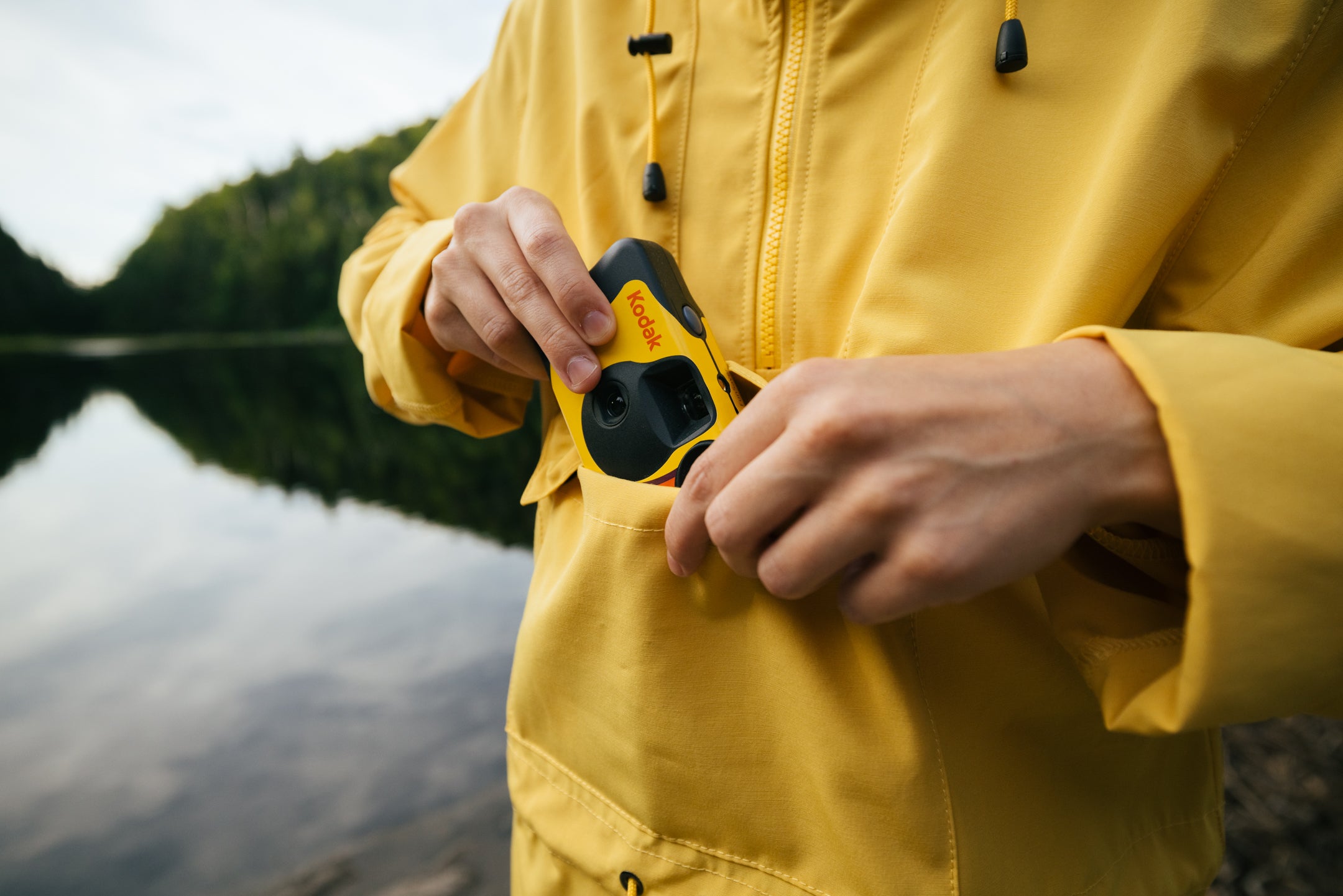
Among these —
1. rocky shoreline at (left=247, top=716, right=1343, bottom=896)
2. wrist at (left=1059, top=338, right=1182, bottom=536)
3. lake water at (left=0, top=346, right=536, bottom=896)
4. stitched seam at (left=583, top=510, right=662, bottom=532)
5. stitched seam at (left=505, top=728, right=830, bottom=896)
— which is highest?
wrist at (left=1059, top=338, right=1182, bottom=536)

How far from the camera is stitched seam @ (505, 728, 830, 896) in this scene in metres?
0.76

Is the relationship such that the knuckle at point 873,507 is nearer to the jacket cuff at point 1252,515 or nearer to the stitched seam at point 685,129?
the jacket cuff at point 1252,515

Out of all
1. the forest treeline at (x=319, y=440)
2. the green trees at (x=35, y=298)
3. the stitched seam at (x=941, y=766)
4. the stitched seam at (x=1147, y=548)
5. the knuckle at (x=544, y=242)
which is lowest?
the green trees at (x=35, y=298)

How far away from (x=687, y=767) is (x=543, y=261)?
0.63m

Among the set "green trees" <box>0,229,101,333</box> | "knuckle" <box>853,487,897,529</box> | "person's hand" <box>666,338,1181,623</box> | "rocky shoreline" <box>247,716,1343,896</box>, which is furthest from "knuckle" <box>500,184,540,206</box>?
"green trees" <box>0,229,101,333</box>

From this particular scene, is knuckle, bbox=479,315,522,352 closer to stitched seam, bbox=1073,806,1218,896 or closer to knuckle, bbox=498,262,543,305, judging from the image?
knuckle, bbox=498,262,543,305

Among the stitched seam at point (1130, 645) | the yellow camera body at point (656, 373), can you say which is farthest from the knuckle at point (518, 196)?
the stitched seam at point (1130, 645)

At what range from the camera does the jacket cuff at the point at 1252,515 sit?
506 mm

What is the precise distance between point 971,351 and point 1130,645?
0.34 m

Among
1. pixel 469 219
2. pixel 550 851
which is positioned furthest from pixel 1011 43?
pixel 550 851

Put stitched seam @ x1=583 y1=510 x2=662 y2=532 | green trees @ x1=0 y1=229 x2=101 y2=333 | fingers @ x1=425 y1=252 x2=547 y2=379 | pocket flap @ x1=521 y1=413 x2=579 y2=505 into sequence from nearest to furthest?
stitched seam @ x1=583 y1=510 x2=662 y2=532 < fingers @ x1=425 y1=252 x2=547 y2=379 < pocket flap @ x1=521 y1=413 x2=579 y2=505 < green trees @ x1=0 y1=229 x2=101 y2=333

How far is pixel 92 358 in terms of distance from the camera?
3250cm

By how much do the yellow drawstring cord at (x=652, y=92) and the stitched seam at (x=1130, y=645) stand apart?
0.76m

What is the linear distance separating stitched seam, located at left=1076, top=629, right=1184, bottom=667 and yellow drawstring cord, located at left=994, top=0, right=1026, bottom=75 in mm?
611
